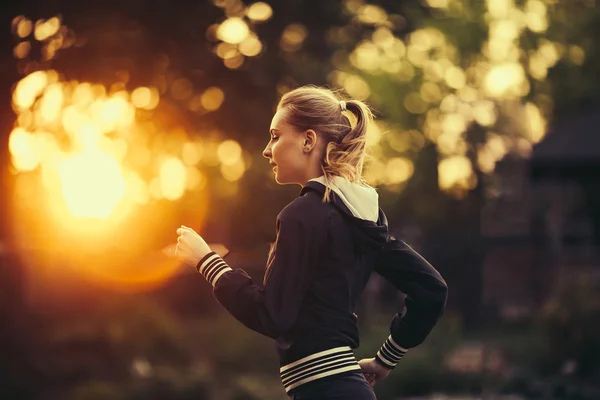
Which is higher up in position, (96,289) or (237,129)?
(237,129)

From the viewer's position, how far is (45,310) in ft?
42.3

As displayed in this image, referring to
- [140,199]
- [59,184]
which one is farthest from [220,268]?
[140,199]

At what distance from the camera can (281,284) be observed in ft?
9.70

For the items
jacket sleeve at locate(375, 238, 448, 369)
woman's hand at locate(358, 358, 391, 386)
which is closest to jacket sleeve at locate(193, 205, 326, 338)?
jacket sleeve at locate(375, 238, 448, 369)

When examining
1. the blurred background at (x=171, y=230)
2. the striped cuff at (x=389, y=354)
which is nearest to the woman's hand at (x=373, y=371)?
the striped cuff at (x=389, y=354)

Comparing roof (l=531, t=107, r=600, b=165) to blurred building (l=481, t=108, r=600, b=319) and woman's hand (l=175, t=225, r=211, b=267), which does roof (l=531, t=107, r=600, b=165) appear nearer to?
blurred building (l=481, t=108, r=600, b=319)

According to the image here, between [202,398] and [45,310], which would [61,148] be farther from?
[202,398]

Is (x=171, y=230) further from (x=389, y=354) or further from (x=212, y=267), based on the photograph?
(x=212, y=267)

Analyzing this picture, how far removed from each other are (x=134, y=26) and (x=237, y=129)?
2861mm

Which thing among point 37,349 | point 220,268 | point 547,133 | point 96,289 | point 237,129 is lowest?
point 220,268

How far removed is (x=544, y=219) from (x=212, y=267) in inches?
904

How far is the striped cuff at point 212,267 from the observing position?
3.04 metres

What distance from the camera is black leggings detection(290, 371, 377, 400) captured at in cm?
305

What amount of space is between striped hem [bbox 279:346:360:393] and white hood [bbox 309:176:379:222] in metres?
0.44
